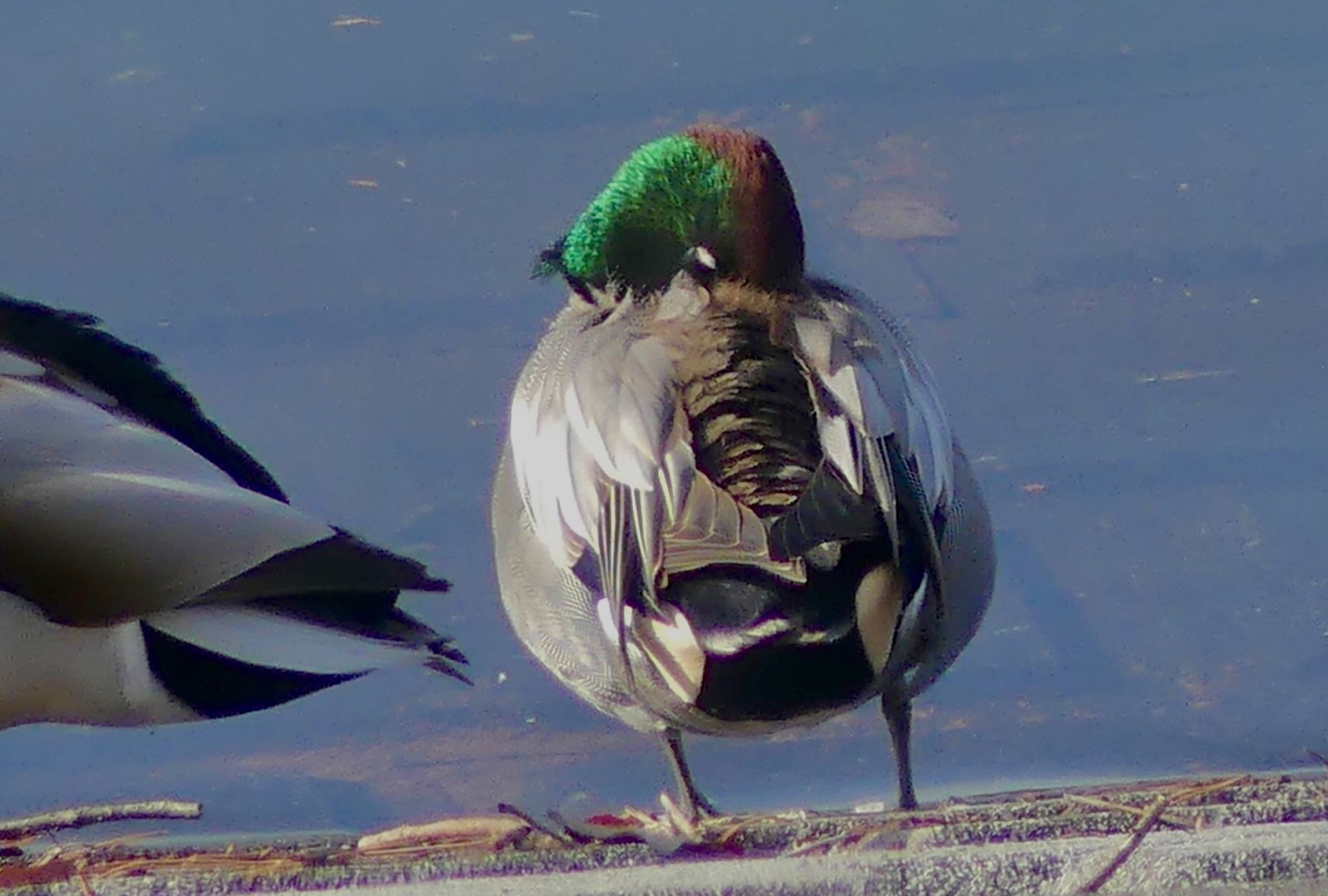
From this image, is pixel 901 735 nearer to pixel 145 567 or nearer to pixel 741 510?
pixel 741 510

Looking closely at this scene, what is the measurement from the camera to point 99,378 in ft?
9.00

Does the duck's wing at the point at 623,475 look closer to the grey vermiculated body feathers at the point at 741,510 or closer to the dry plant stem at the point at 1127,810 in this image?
the grey vermiculated body feathers at the point at 741,510

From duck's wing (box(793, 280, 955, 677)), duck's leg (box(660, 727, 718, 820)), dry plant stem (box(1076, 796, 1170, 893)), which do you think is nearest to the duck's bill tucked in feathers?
duck's leg (box(660, 727, 718, 820))

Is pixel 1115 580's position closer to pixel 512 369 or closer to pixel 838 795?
pixel 838 795

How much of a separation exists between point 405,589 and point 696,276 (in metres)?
0.78

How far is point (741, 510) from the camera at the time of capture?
2.50 meters

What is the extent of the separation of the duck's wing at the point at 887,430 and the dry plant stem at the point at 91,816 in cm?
88

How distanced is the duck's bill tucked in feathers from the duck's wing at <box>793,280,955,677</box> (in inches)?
23.4

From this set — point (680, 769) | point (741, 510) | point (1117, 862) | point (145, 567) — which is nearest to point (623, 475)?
point (741, 510)

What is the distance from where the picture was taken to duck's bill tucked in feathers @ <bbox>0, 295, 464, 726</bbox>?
255 centimetres

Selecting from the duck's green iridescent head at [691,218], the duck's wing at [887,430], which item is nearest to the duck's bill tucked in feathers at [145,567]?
the duck's wing at [887,430]

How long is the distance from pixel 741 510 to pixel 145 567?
0.74m

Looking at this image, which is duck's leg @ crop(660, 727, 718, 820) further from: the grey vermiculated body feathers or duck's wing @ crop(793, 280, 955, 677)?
duck's wing @ crop(793, 280, 955, 677)

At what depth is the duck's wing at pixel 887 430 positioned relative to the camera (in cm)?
251
